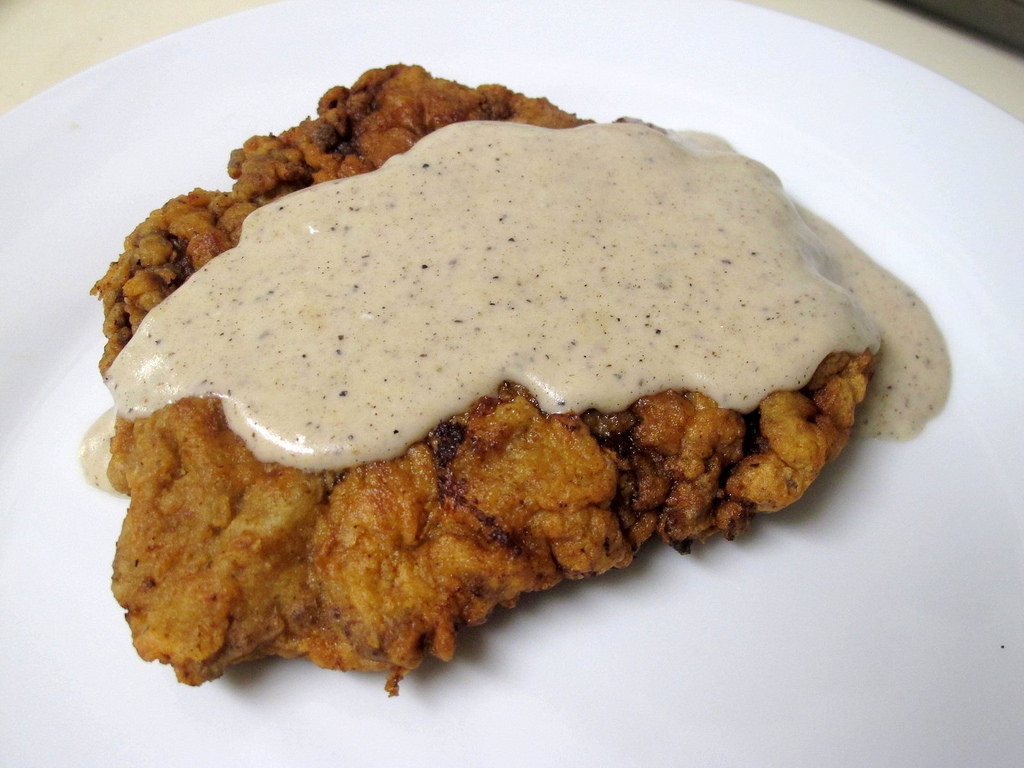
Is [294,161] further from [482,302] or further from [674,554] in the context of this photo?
[674,554]

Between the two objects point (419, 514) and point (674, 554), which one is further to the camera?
point (674, 554)

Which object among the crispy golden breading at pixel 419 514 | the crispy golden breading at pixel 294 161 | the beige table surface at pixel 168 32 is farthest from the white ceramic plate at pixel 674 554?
the beige table surface at pixel 168 32

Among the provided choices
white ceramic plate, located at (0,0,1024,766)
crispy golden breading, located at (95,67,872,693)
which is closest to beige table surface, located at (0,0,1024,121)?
white ceramic plate, located at (0,0,1024,766)

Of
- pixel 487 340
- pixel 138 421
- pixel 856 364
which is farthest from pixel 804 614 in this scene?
pixel 138 421

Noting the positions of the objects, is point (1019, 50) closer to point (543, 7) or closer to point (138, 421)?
point (543, 7)

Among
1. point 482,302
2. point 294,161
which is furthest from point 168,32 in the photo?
point 482,302

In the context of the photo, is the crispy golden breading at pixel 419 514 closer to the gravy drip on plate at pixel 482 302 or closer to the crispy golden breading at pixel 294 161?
the gravy drip on plate at pixel 482 302

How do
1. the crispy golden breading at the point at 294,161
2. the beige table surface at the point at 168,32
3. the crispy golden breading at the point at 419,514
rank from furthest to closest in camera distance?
the beige table surface at the point at 168,32 → the crispy golden breading at the point at 294,161 → the crispy golden breading at the point at 419,514
